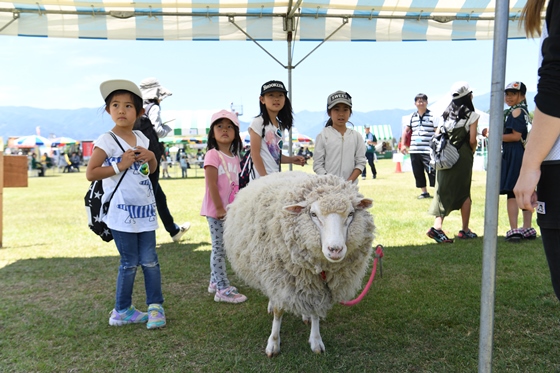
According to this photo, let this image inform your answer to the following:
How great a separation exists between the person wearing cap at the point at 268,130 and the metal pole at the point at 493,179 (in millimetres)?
1994

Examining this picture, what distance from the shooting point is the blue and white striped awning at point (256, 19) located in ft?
18.6

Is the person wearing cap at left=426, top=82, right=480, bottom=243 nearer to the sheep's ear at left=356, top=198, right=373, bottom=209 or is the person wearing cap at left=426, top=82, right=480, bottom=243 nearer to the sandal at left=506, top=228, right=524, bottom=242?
the sandal at left=506, top=228, right=524, bottom=242

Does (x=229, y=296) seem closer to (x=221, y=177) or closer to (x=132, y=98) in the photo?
(x=221, y=177)

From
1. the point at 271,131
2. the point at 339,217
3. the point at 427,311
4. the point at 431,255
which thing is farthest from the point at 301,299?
the point at 431,255

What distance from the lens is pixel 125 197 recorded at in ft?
9.50

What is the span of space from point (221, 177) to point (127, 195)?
86cm

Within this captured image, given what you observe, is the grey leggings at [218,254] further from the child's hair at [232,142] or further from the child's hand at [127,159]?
the child's hand at [127,159]

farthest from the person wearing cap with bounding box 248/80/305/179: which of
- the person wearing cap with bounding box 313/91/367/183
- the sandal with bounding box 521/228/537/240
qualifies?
the sandal with bounding box 521/228/537/240

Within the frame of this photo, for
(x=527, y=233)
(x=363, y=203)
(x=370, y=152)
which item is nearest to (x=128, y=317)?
(x=363, y=203)

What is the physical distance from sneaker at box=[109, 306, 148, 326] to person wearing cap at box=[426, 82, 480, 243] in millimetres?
3687

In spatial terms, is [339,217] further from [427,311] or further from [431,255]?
[431,255]

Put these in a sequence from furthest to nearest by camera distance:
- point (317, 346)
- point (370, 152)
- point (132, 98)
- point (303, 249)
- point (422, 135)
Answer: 1. point (370, 152)
2. point (422, 135)
3. point (132, 98)
4. point (317, 346)
5. point (303, 249)

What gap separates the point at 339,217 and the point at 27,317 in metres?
2.57

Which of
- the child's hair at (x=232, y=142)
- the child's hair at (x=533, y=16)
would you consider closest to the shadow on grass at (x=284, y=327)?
the child's hair at (x=232, y=142)
